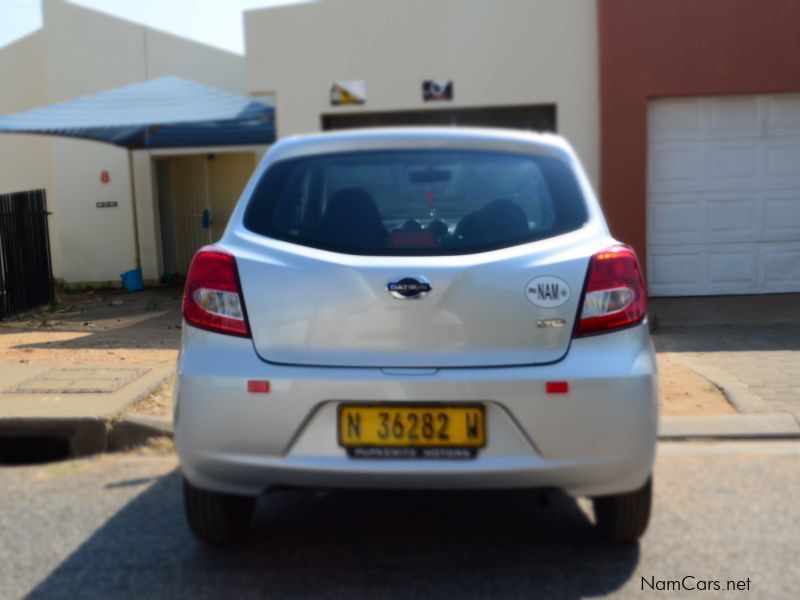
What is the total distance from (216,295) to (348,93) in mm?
8570

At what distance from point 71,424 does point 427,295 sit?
2.99m

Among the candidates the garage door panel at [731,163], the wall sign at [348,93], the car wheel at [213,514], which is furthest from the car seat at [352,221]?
the garage door panel at [731,163]

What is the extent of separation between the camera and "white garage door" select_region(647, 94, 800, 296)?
439 inches

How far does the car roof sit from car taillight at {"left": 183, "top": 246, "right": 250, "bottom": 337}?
56cm

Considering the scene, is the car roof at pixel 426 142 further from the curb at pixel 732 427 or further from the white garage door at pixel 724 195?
the white garage door at pixel 724 195

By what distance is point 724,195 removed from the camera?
11.2 metres

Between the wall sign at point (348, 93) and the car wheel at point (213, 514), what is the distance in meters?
8.38

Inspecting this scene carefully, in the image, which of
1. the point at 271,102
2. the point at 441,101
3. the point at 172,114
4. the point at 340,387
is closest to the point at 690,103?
the point at 441,101

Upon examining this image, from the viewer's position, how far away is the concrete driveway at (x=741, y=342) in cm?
625

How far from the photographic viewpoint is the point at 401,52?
38.0 ft

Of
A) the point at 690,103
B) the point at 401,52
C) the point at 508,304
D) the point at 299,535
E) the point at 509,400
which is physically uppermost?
the point at 401,52

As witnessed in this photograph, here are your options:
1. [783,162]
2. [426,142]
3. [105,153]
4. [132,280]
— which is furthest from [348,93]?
[426,142]

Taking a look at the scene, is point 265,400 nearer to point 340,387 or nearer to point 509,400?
point 340,387

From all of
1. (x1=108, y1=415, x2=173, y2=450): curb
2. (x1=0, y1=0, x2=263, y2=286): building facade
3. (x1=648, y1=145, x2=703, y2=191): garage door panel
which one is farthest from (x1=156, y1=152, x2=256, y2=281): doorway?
(x1=108, y1=415, x2=173, y2=450): curb
